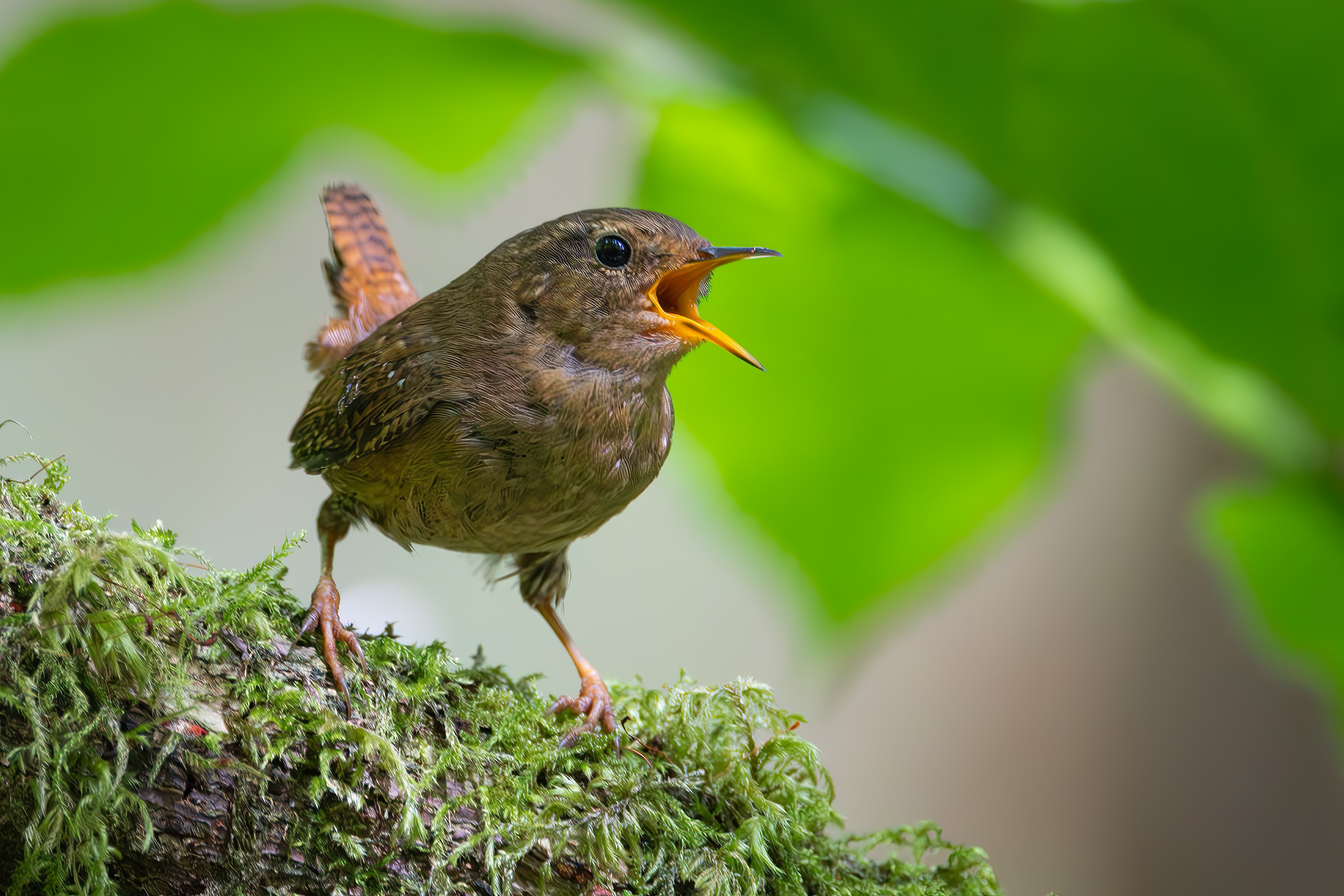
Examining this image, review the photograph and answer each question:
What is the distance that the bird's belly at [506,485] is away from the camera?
1.72m

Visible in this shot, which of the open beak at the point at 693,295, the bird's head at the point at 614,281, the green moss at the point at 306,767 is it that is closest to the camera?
the green moss at the point at 306,767

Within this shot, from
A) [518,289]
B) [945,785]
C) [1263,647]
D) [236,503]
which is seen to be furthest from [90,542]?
[945,785]

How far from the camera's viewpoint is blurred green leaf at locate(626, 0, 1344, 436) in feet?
6.51

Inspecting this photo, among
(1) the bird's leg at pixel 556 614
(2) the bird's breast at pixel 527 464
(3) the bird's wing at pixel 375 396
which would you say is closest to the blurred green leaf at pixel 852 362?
(1) the bird's leg at pixel 556 614

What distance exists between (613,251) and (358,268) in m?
0.96

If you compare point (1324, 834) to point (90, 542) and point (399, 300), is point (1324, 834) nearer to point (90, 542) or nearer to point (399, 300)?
point (399, 300)

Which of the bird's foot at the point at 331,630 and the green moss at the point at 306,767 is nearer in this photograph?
the green moss at the point at 306,767

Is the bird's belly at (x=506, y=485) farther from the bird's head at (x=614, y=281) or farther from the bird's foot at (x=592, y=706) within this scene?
the bird's foot at (x=592, y=706)

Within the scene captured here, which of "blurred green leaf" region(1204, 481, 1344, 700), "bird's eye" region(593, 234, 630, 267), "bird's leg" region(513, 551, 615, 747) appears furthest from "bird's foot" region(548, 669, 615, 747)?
"blurred green leaf" region(1204, 481, 1344, 700)

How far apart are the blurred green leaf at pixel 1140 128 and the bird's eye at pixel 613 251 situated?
56 cm

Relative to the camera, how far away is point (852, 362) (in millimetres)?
2426

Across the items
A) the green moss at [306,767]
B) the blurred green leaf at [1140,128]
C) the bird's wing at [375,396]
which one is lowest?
the green moss at [306,767]

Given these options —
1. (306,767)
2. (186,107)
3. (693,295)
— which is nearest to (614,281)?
(693,295)

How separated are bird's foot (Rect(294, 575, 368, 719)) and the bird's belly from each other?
0.79 feet
